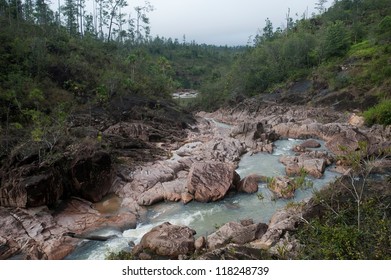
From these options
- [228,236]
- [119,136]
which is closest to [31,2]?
[119,136]

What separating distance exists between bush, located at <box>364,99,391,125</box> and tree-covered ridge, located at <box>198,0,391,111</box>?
18.0 ft

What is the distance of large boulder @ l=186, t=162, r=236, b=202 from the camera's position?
17141 mm

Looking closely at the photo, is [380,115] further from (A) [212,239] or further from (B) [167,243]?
(B) [167,243]

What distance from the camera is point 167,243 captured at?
39.1 ft

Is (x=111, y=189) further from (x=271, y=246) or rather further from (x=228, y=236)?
(x=271, y=246)

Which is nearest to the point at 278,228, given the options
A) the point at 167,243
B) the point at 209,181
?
the point at 167,243

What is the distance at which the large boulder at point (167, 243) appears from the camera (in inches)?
461

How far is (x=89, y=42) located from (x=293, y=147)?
33.3m

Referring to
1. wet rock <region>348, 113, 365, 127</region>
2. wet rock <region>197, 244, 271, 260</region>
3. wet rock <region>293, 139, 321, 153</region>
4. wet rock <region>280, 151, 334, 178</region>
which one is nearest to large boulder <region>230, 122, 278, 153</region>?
wet rock <region>293, 139, 321, 153</region>

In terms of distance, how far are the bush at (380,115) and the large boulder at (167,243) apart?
2354 centimetres

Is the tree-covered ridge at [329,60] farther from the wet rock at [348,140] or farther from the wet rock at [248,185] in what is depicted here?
the wet rock at [248,185]

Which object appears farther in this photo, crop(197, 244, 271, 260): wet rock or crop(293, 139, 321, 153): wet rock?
crop(293, 139, 321, 153): wet rock

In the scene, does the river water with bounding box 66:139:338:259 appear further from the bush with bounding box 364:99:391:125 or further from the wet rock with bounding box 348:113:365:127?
the wet rock with bounding box 348:113:365:127

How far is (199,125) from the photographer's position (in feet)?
126
